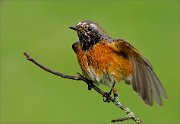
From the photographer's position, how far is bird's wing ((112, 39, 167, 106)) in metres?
8.98

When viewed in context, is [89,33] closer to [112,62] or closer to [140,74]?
[112,62]

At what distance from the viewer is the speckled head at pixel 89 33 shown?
895 centimetres

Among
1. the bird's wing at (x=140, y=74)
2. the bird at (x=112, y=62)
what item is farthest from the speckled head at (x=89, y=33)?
the bird's wing at (x=140, y=74)

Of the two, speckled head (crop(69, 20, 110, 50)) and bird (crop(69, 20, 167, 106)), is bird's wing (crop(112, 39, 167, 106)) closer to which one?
bird (crop(69, 20, 167, 106))

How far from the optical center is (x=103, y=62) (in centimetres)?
909

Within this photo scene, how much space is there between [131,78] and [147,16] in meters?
12.2

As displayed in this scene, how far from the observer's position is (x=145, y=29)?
20.7 metres

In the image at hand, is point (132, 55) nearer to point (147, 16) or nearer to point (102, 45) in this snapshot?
point (102, 45)

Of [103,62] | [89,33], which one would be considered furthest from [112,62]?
[89,33]

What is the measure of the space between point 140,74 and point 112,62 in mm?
387

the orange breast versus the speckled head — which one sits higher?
the speckled head

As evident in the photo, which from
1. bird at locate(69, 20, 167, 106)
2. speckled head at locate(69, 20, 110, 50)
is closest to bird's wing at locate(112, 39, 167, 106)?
bird at locate(69, 20, 167, 106)

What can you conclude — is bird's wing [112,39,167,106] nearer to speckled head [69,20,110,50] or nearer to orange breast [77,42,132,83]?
orange breast [77,42,132,83]

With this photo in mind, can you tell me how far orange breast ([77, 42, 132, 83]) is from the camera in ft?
29.5
